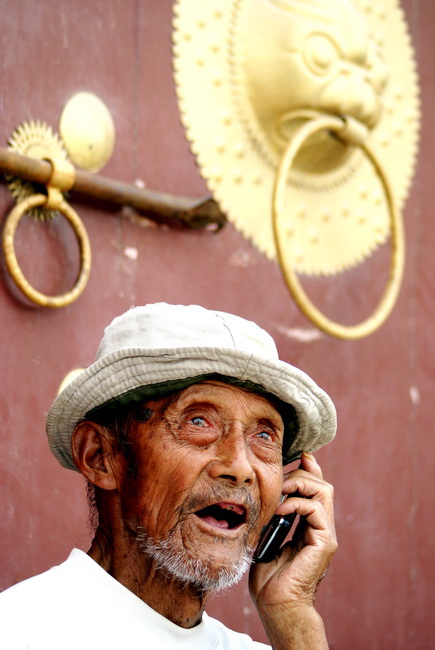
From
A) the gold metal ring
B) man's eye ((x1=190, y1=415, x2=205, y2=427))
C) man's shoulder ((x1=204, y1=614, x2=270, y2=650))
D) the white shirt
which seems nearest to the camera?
the white shirt

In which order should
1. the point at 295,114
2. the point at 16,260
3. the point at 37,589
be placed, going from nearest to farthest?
the point at 37,589
the point at 16,260
the point at 295,114

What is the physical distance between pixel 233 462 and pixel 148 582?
196 millimetres

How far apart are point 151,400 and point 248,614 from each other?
0.82m

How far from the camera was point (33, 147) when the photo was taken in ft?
5.47

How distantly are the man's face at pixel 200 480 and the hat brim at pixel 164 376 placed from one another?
4cm

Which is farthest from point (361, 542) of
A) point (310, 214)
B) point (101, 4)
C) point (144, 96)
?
point (101, 4)

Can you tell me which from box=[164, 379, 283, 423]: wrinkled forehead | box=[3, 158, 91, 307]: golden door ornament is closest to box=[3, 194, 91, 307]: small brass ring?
box=[3, 158, 91, 307]: golden door ornament

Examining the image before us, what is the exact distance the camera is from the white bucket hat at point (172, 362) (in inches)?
50.5

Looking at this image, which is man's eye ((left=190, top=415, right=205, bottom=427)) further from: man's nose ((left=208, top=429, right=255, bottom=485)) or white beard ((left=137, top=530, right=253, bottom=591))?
white beard ((left=137, top=530, right=253, bottom=591))

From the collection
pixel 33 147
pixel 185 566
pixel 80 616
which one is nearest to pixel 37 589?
pixel 80 616

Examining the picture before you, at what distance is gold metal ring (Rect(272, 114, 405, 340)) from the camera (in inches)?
70.4

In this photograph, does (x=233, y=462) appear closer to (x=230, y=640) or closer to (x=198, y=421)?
(x=198, y=421)

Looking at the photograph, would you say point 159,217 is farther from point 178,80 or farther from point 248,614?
point 248,614

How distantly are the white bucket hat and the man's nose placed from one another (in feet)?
0.24
